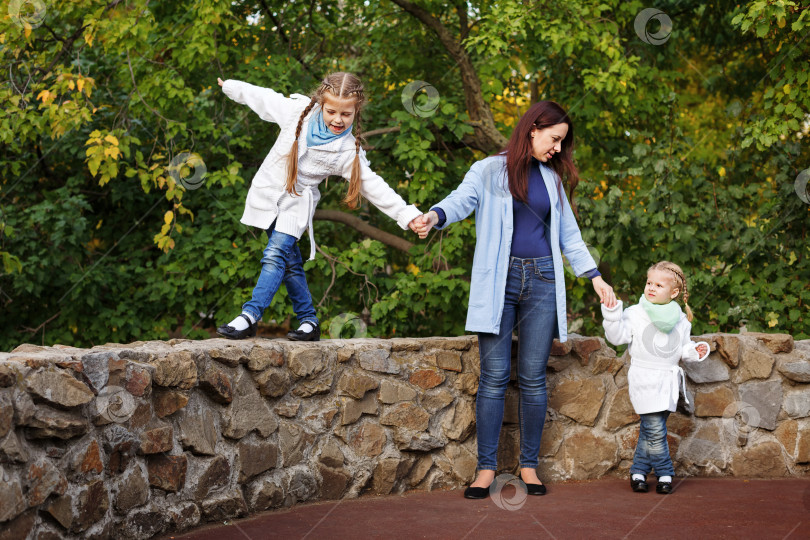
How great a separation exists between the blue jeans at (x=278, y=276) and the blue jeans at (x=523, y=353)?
871mm

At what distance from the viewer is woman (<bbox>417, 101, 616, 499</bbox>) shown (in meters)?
4.09

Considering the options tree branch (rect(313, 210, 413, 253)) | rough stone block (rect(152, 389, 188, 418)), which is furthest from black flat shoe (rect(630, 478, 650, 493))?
tree branch (rect(313, 210, 413, 253))

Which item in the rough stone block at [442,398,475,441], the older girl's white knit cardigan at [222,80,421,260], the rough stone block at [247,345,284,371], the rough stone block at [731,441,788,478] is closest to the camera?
the rough stone block at [247,345,284,371]

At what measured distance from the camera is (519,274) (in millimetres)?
4133

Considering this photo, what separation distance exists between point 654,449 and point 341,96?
2213 millimetres

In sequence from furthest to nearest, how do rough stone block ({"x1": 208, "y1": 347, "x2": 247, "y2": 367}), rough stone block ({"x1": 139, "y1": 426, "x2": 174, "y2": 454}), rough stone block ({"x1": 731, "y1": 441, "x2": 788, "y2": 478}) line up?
rough stone block ({"x1": 731, "y1": 441, "x2": 788, "y2": 478}) → rough stone block ({"x1": 208, "y1": 347, "x2": 247, "y2": 367}) → rough stone block ({"x1": 139, "y1": 426, "x2": 174, "y2": 454})

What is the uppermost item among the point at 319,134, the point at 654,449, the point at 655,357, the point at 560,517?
the point at 319,134

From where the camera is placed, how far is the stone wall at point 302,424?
9.36ft

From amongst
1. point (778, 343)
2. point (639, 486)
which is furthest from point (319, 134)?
point (778, 343)

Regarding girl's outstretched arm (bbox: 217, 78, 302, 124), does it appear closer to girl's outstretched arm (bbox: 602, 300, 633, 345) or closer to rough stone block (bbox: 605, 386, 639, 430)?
girl's outstretched arm (bbox: 602, 300, 633, 345)

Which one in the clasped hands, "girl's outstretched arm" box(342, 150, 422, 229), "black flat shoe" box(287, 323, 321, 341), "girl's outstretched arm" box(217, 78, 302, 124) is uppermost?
"girl's outstretched arm" box(217, 78, 302, 124)

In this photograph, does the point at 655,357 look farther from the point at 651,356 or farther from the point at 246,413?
the point at 246,413

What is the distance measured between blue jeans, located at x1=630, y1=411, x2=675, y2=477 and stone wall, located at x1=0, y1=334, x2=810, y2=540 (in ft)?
1.09

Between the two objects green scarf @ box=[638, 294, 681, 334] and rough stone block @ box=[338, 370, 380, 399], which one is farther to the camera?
green scarf @ box=[638, 294, 681, 334]
